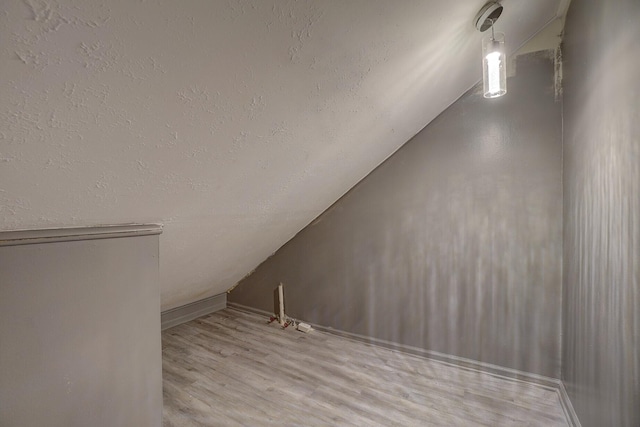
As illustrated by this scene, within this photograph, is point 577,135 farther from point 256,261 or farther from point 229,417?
point 256,261

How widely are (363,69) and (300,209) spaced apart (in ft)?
4.20

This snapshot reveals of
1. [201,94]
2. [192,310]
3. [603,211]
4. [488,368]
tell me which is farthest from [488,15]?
[192,310]

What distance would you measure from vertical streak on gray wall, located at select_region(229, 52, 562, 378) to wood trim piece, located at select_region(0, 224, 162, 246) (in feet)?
5.02

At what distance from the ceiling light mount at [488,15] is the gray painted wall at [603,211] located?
13.9 inches

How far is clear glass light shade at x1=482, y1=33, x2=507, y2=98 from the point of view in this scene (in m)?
1.38

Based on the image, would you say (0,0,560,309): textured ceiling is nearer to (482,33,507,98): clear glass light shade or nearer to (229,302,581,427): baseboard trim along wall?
(482,33,507,98): clear glass light shade

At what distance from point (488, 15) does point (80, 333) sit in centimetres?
213

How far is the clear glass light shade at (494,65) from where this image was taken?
1.38 meters

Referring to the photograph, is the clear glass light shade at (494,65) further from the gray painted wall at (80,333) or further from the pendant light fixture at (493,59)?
the gray painted wall at (80,333)

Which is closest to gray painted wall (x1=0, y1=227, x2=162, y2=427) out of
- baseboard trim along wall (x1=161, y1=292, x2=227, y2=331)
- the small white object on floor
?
the small white object on floor

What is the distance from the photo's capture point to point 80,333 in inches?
46.7

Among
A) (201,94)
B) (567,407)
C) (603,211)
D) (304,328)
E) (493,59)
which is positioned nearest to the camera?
(201,94)

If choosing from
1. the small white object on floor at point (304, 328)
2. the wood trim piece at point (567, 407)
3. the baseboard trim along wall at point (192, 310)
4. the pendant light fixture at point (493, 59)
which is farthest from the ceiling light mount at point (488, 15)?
the baseboard trim along wall at point (192, 310)

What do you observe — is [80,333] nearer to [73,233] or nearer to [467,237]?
[73,233]
